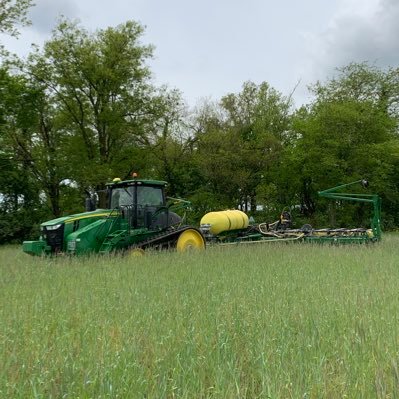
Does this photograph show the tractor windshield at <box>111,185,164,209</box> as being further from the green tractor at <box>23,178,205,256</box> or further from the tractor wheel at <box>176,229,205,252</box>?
the tractor wheel at <box>176,229,205,252</box>

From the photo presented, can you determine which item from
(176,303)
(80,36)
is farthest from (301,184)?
(176,303)

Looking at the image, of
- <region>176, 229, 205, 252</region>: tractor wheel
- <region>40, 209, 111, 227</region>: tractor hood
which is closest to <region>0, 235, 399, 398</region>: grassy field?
<region>40, 209, 111, 227</region>: tractor hood

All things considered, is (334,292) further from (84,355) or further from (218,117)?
(218,117)

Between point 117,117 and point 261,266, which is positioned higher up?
point 117,117

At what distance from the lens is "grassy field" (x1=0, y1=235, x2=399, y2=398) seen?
263 cm

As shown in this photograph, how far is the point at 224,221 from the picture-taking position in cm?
1494

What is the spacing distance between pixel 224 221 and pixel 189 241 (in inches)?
110

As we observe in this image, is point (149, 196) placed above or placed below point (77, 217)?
above

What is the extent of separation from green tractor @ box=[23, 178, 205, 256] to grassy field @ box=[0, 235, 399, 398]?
3178mm

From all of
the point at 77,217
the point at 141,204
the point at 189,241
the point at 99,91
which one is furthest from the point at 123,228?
the point at 99,91

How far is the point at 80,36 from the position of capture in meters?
23.1

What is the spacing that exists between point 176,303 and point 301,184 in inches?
964

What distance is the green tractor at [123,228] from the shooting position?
1101 cm

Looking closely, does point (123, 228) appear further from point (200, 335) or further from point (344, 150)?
point (344, 150)
